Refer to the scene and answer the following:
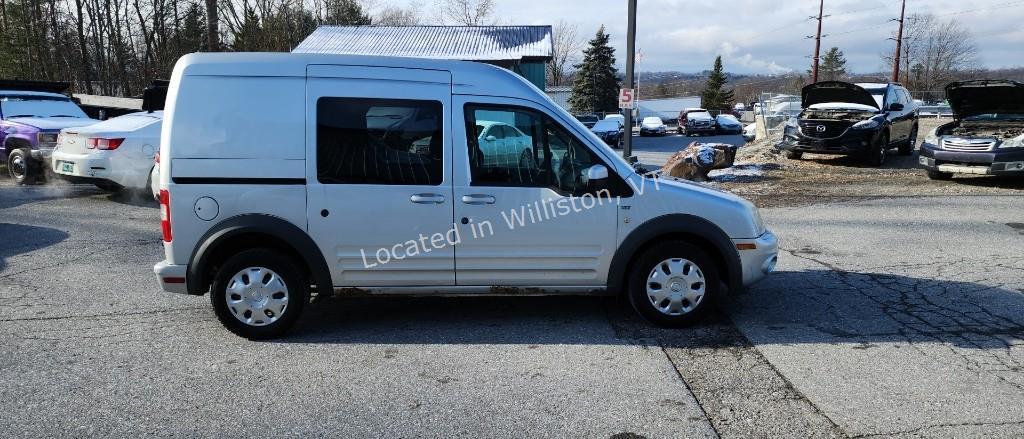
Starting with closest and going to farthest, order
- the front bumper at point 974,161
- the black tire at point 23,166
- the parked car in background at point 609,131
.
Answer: the front bumper at point 974,161 → the black tire at point 23,166 → the parked car in background at point 609,131

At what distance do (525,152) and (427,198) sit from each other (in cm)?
77

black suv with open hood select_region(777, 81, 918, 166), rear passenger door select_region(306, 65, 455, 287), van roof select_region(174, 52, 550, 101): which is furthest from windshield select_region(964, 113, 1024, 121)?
rear passenger door select_region(306, 65, 455, 287)

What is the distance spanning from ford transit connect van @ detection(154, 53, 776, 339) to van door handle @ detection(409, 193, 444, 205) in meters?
0.02

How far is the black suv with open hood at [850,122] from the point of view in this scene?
50.7 feet

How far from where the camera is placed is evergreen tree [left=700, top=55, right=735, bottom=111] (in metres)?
78.4

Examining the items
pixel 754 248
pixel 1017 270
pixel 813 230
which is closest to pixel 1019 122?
pixel 813 230

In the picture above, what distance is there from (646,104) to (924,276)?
229 ft

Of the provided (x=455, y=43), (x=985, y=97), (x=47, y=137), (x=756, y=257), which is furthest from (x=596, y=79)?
(x=756, y=257)

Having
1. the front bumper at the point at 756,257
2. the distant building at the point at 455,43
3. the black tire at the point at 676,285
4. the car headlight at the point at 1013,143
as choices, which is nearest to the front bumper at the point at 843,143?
the car headlight at the point at 1013,143

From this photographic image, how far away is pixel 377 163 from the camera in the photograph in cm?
496

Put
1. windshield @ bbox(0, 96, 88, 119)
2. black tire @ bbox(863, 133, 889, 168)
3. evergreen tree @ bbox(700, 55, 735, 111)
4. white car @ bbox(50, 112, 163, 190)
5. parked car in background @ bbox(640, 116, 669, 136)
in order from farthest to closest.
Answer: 1. evergreen tree @ bbox(700, 55, 735, 111)
2. parked car in background @ bbox(640, 116, 669, 136)
3. black tire @ bbox(863, 133, 889, 168)
4. windshield @ bbox(0, 96, 88, 119)
5. white car @ bbox(50, 112, 163, 190)

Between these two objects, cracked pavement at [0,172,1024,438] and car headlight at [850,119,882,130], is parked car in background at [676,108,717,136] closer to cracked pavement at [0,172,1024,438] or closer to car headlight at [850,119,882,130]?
car headlight at [850,119,882,130]

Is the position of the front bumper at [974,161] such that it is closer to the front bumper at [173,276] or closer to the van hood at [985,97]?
the van hood at [985,97]

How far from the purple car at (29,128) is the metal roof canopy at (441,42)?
533 inches
